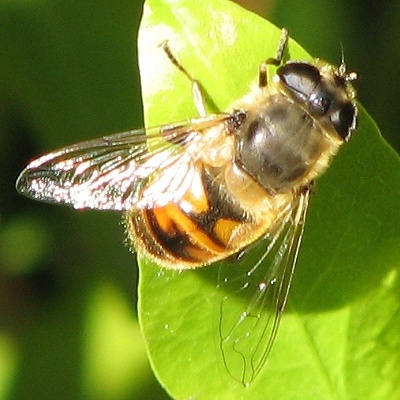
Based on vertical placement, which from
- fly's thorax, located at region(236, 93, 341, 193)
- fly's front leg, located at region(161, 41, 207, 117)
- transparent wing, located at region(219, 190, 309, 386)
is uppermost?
fly's front leg, located at region(161, 41, 207, 117)

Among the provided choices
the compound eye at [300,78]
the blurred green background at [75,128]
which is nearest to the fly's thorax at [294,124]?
the compound eye at [300,78]

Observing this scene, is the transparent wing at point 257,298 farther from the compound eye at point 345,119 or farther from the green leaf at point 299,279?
the compound eye at point 345,119

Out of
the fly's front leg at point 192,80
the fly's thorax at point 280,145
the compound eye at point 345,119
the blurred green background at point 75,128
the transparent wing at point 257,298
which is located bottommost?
the blurred green background at point 75,128

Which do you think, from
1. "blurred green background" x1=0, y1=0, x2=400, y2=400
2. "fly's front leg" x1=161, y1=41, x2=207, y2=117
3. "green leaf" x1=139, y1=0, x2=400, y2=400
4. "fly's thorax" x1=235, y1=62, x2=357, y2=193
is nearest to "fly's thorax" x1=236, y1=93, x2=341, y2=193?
"fly's thorax" x1=235, y1=62, x2=357, y2=193

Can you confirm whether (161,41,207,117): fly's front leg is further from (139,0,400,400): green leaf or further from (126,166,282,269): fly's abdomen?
(126,166,282,269): fly's abdomen

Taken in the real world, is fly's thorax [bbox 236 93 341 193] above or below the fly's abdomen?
above

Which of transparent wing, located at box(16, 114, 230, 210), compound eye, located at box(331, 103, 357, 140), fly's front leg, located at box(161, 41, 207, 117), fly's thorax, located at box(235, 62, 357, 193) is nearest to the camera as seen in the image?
fly's front leg, located at box(161, 41, 207, 117)

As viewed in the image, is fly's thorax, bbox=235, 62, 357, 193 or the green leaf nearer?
the green leaf
